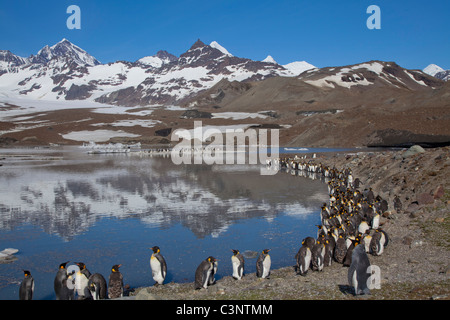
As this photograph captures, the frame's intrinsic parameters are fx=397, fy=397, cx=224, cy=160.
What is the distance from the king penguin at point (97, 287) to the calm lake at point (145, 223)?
39.0 inches

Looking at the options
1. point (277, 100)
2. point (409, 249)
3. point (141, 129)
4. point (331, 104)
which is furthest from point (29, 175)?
point (277, 100)

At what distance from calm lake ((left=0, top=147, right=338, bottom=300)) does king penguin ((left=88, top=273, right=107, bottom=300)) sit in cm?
99

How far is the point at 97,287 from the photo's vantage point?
7.49 meters

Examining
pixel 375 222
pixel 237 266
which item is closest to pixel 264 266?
pixel 237 266

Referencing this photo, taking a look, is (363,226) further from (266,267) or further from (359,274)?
(359,274)

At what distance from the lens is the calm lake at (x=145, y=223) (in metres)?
9.84

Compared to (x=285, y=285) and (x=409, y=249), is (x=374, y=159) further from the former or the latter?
(x=285, y=285)

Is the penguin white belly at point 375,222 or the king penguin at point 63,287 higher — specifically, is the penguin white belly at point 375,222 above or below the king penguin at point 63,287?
above

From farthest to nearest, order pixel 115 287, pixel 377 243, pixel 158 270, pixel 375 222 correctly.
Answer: pixel 375 222
pixel 377 243
pixel 158 270
pixel 115 287

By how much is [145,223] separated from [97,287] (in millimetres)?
6404

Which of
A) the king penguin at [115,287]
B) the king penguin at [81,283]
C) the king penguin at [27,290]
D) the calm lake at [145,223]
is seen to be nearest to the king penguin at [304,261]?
the calm lake at [145,223]

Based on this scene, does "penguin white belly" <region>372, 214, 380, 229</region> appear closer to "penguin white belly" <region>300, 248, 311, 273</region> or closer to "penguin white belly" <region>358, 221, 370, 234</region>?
"penguin white belly" <region>358, 221, 370, 234</region>

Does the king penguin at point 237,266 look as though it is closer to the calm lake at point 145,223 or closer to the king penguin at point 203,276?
the calm lake at point 145,223
